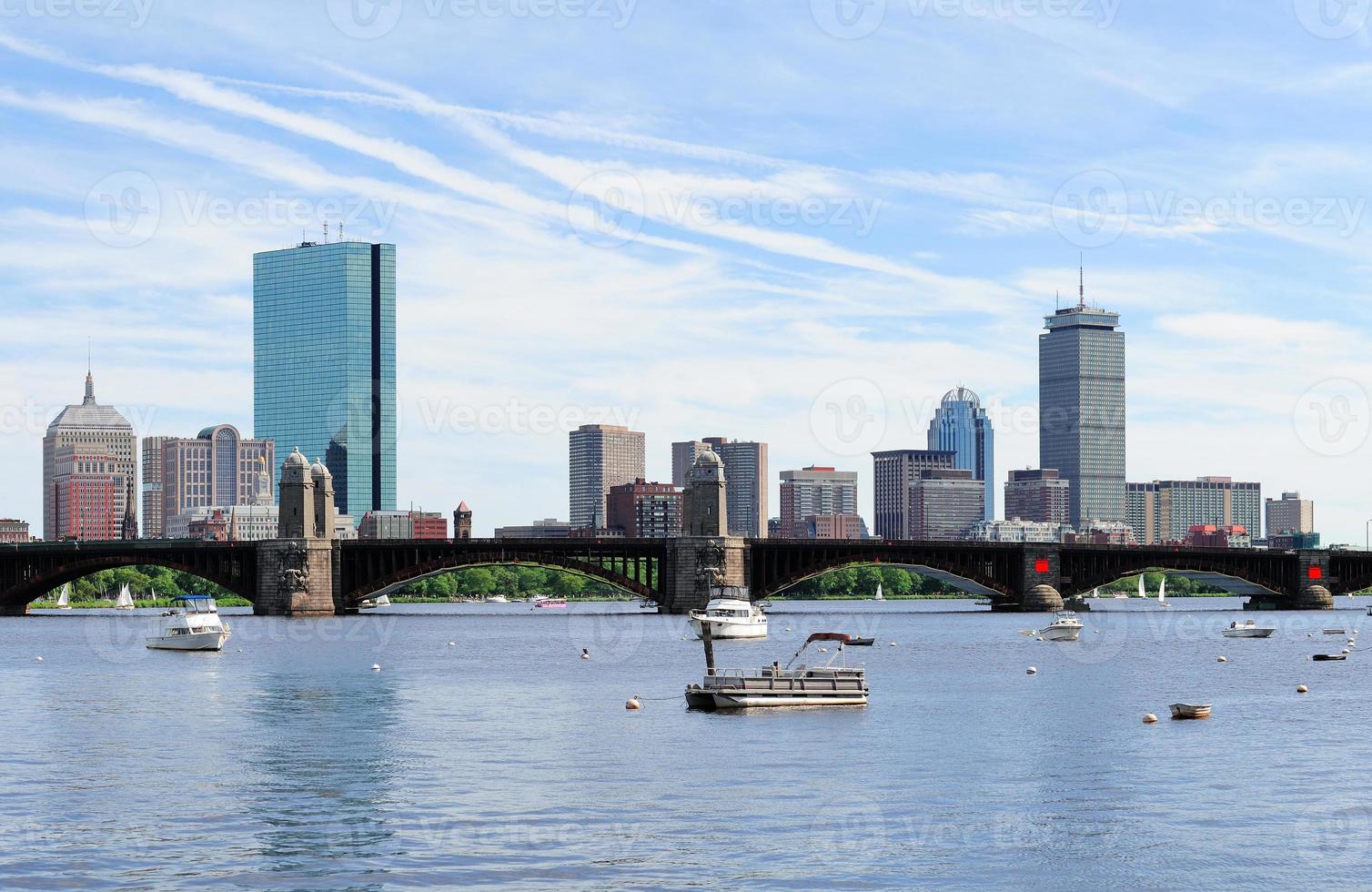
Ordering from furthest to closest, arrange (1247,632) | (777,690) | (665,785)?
(1247,632) → (777,690) → (665,785)

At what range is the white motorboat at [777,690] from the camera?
287ft

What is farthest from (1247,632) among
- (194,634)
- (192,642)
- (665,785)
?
(665,785)

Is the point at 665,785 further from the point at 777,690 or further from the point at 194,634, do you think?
the point at 194,634

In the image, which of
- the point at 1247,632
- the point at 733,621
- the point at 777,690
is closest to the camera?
the point at 777,690

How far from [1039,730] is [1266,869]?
106ft

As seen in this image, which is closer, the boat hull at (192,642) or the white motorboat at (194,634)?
the boat hull at (192,642)

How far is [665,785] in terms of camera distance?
63344mm

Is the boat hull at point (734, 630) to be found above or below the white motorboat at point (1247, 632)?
above

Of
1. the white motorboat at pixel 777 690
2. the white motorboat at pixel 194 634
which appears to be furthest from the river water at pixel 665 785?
the white motorboat at pixel 194 634

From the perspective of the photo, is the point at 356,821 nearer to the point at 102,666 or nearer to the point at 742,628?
the point at 102,666

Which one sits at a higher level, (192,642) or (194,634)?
(194,634)

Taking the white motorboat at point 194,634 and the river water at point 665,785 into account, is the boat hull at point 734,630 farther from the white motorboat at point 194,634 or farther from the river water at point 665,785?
the river water at point 665,785

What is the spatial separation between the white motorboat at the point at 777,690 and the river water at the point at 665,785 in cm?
147

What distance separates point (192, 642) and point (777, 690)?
2861 inches
